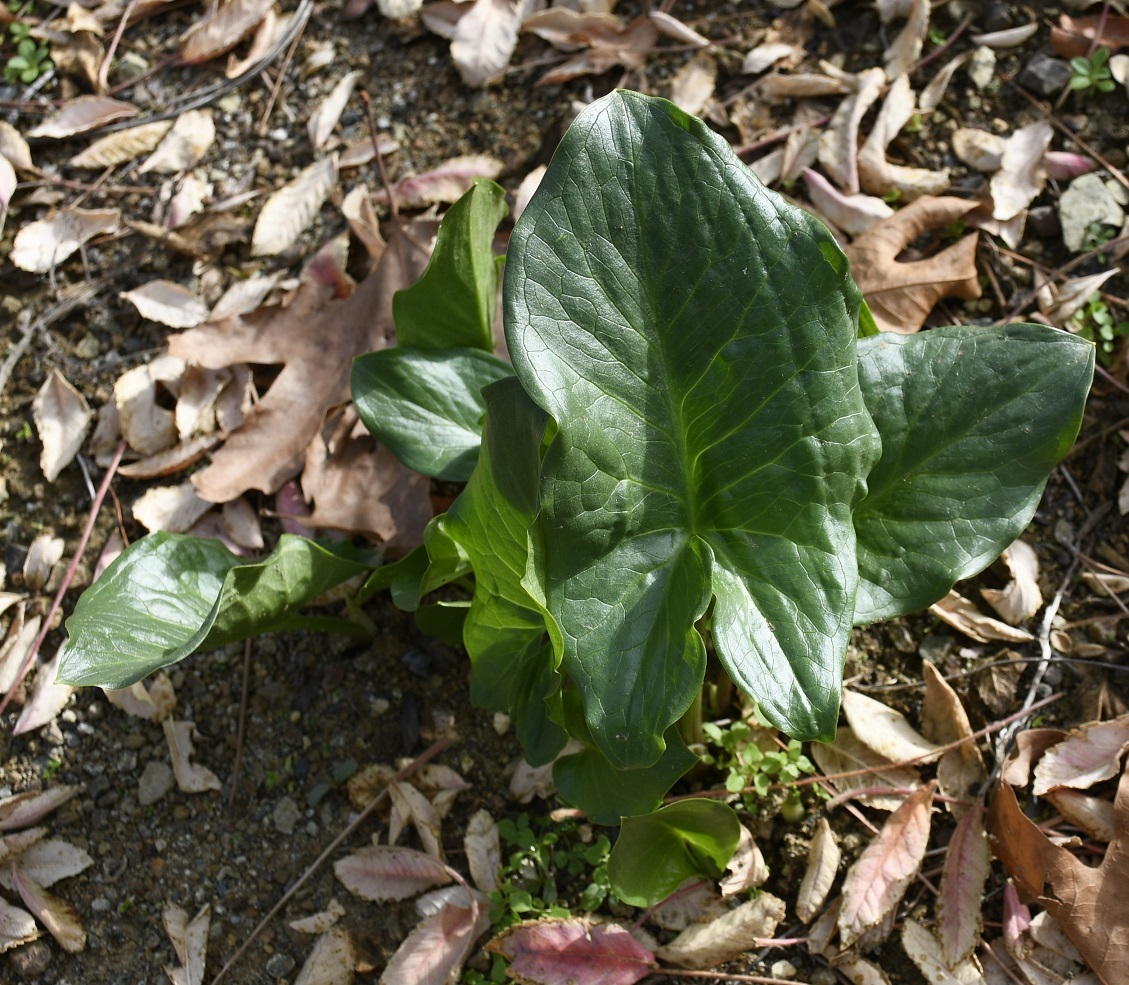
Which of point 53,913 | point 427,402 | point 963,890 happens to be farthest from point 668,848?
point 53,913

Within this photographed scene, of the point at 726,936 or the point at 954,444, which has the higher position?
the point at 954,444

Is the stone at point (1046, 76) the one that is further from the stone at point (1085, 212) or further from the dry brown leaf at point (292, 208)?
the dry brown leaf at point (292, 208)

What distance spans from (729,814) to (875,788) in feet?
1.22

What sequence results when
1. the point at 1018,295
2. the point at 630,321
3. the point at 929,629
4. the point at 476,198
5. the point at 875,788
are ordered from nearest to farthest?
1. the point at 630,321
2. the point at 476,198
3. the point at 875,788
4. the point at 929,629
5. the point at 1018,295

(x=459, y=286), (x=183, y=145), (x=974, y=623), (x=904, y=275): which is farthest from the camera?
(x=183, y=145)

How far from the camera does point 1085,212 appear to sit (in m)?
2.22

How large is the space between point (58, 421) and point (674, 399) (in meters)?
1.50

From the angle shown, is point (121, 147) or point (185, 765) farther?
point (121, 147)

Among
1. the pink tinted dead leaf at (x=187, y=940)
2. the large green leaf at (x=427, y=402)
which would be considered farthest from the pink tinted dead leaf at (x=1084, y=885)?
the pink tinted dead leaf at (x=187, y=940)

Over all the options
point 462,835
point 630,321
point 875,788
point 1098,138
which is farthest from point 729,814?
point 1098,138

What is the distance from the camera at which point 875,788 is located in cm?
183

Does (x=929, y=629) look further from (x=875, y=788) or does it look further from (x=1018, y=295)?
(x=1018, y=295)

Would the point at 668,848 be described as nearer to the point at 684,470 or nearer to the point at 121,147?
the point at 684,470

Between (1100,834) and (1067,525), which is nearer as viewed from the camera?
(1100,834)
